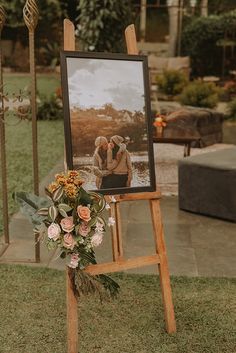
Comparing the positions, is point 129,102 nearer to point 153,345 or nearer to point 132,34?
point 132,34

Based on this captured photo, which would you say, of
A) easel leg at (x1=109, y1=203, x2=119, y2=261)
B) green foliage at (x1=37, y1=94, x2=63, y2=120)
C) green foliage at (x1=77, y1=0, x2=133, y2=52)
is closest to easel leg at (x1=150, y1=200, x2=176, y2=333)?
easel leg at (x1=109, y1=203, x2=119, y2=261)

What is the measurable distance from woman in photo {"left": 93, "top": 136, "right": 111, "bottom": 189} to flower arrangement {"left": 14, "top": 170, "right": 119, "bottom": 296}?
0.22 meters

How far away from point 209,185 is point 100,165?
7.65 ft

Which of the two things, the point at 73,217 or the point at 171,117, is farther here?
the point at 171,117

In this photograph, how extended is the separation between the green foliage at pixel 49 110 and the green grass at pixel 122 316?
7575 millimetres

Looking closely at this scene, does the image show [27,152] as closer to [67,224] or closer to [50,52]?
[67,224]

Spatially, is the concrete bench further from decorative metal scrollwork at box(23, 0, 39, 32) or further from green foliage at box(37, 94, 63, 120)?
green foliage at box(37, 94, 63, 120)

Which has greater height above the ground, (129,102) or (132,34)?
(132,34)

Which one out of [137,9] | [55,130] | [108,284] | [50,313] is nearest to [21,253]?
[50,313]

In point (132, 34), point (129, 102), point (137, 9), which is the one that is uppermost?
point (137, 9)

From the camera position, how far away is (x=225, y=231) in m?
5.02

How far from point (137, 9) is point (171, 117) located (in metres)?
12.1

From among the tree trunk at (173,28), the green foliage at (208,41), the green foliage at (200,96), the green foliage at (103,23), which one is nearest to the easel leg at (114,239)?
the green foliage at (200,96)

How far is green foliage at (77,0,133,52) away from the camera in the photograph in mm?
10992
